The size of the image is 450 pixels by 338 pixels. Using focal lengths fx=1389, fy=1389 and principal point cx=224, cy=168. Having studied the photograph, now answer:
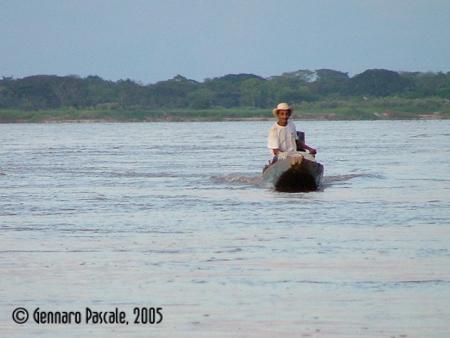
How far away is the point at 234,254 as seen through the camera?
13.0 metres

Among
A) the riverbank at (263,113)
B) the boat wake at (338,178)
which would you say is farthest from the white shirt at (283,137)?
the riverbank at (263,113)

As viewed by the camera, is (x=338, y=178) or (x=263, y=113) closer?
(x=338, y=178)

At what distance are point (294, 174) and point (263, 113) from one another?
69737 millimetres

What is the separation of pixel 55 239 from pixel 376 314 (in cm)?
546

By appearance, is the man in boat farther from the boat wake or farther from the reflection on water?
the boat wake

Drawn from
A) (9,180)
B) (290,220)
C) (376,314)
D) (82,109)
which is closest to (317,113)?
(82,109)

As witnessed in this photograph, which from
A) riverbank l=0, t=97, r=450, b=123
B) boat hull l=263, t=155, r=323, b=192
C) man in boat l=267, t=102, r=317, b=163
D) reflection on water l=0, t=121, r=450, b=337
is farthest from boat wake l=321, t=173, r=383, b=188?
riverbank l=0, t=97, r=450, b=123

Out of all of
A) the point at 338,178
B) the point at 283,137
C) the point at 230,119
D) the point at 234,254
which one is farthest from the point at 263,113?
the point at 234,254

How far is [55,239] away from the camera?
14.5 m

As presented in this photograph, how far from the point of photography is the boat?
19953 mm

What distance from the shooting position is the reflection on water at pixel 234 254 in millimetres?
9781

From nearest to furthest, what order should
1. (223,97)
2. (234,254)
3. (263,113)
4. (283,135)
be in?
(234,254)
(283,135)
(263,113)
(223,97)

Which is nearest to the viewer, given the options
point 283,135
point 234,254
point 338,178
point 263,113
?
point 234,254

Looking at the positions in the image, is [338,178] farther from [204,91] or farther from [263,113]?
[204,91]
